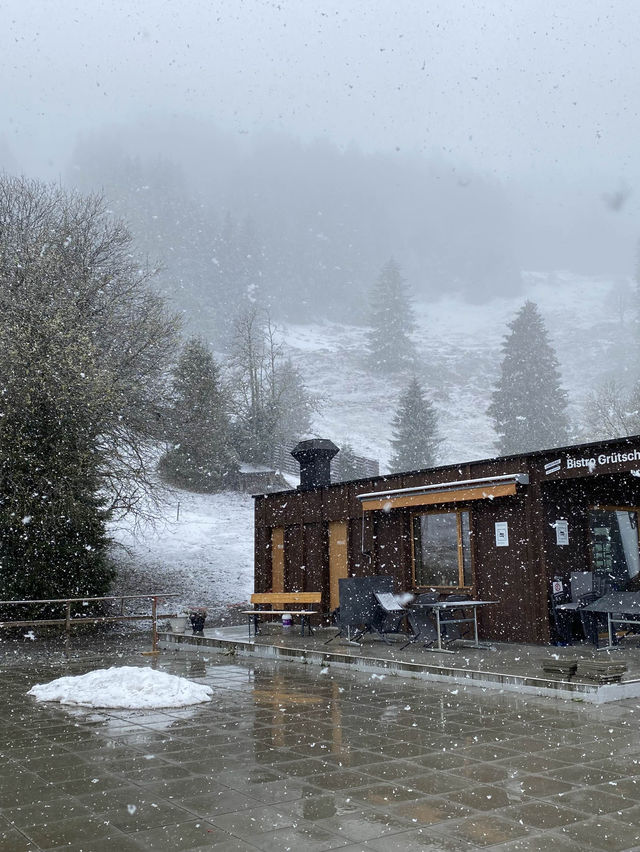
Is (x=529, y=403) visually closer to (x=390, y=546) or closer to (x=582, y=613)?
(x=390, y=546)

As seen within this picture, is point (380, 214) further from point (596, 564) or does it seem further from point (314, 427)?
point (596, 564)

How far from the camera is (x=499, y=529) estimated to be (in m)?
12.2

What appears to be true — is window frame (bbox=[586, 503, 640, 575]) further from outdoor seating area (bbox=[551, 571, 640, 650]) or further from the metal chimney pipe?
the metal chimney pipe

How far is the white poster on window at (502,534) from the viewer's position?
39.7 feet

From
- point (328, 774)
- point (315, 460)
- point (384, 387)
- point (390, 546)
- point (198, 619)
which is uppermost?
point (384, 387)

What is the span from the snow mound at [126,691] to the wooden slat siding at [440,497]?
5422mm

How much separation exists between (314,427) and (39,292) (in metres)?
44.6

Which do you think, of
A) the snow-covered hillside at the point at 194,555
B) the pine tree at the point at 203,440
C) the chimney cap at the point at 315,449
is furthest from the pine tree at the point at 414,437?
the chimney cap at the point at 315,449

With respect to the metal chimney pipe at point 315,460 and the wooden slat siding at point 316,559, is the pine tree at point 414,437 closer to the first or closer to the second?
the metal chimney pipe at point 315,460

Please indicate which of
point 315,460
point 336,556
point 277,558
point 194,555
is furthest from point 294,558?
point 194,555

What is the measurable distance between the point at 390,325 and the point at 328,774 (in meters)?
78.7

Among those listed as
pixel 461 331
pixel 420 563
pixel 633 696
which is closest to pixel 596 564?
pixel 420 563

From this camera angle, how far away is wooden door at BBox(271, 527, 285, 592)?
1659cm

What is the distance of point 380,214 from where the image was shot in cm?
13838
